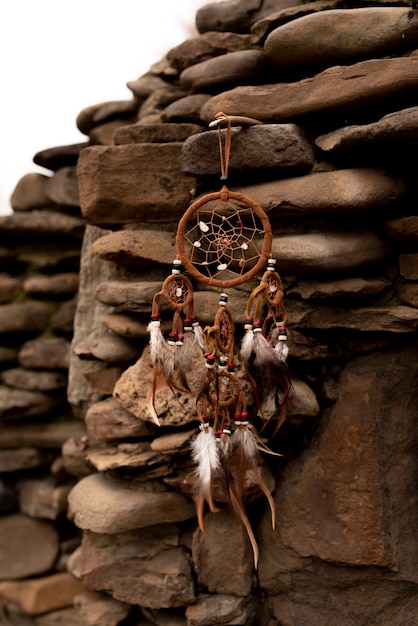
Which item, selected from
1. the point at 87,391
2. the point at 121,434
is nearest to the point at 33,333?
the point at 87,391

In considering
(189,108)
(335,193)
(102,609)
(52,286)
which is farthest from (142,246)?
(102,609)

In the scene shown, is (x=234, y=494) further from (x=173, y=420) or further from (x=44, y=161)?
(x=44, y=161)

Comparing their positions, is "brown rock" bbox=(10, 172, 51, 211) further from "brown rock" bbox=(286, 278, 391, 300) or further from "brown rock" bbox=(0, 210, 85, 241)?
"brown rock" bbox=(286, 278, 391, 300)

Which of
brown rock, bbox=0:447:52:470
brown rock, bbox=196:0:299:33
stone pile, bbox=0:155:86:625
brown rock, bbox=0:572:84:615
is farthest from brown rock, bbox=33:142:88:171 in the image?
brown rock, bbox=0:572:84:615

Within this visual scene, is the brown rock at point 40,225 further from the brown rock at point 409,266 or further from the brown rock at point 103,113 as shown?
the brown rock at point 409,266

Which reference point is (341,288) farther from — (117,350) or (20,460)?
(20,460)

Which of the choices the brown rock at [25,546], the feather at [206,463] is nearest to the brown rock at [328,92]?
the feather at [206,463]
